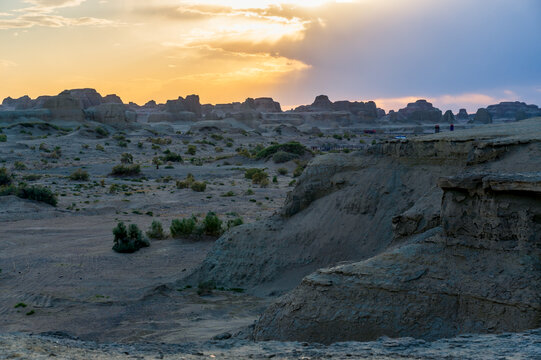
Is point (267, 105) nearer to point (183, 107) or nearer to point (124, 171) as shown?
point (183, 107)

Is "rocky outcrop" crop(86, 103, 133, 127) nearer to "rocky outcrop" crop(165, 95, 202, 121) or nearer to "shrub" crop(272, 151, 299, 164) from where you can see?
"rocky outcrop" crop(165, 95, 202, 121)

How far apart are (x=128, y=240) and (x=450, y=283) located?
10079mm

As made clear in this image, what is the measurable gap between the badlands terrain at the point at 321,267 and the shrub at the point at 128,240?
0.76 feet

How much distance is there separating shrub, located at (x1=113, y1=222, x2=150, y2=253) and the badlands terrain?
23cm

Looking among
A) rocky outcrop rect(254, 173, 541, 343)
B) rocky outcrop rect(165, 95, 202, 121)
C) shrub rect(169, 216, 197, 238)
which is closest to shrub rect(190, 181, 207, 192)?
shrub rect(169, 216, 197, 238)

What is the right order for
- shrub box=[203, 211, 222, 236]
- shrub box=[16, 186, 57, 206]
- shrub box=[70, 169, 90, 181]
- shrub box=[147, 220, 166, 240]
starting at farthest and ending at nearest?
1. shrub box=[70, 169, 90, 181]
2. shrub box=[16, 186, 57, 206]
3. shrub box=[147, 220, 166, 240]
4. shrub box=[203, 211, 222, 236]

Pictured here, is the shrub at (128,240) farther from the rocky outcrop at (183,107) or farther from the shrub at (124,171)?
the rocky outcrop at (183,107)

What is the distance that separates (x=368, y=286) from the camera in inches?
251

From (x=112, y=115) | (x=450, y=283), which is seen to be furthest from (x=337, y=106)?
(x=450, y=283)

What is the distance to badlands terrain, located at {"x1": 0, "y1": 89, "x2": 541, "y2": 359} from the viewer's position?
556 cm

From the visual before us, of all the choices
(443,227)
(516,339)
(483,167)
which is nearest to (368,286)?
(443,227)

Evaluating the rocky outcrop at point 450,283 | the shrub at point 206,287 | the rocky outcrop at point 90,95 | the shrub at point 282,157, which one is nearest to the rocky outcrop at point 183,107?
the rocky outcrop at point 90,95

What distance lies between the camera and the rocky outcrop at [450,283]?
226 inches

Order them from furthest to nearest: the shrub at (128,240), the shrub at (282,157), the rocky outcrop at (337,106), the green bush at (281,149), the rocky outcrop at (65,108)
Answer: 1. the rocky outcrop at (337,106)
2. the rocky outcrop at (65,108)
3. the green bush at (281,149)
4. the shrub at (282,157)
5. the shrub at (128,240)
